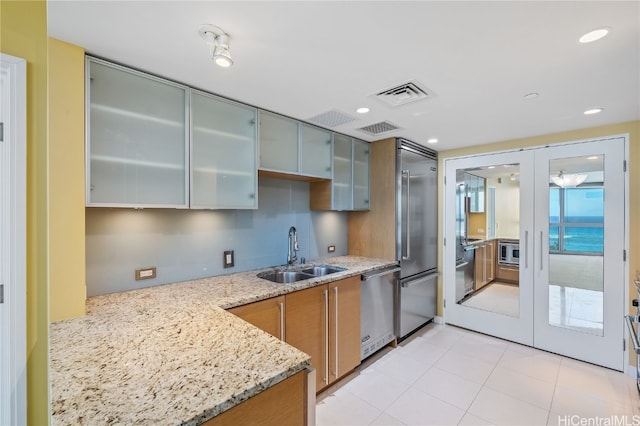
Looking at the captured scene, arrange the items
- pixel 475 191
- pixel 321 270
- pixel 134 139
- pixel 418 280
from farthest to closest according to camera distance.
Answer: pixel 475 191 < pixel 418 280 < pixel 321 270 < pixel 134 139

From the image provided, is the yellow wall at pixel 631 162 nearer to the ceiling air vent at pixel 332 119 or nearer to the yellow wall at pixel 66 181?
the ceiling air vent at pixel 332 119

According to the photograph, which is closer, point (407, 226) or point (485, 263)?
point (407, 226)

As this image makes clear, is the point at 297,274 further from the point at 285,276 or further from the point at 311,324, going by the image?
the point at 311,324

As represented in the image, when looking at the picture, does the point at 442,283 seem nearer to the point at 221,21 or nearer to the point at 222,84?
the point at 222,84

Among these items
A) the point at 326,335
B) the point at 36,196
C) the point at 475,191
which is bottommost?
the point at 326,335

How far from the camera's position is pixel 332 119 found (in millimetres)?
2568

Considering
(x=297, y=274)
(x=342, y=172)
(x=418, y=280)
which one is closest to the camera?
(x=297, y=274)

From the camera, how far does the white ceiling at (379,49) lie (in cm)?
120

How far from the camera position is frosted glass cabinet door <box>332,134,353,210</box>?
2.96 metres

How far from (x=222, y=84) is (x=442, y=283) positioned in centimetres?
352

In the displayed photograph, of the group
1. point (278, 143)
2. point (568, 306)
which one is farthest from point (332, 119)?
point (568, 306)

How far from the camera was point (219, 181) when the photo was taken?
2.05 m

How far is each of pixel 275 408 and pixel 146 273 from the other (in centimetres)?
146

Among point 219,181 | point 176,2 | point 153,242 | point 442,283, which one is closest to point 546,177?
point 442,283
